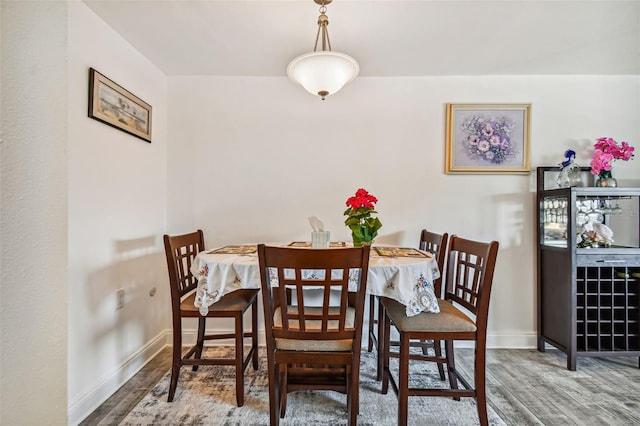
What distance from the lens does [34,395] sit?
0.41m

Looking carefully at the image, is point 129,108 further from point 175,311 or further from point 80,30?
point 175,311

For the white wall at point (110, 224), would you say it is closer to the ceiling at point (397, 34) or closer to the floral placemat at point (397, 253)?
the ceiling at point (397, 34)

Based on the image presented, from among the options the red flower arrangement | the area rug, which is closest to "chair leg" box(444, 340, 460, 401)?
the area rug

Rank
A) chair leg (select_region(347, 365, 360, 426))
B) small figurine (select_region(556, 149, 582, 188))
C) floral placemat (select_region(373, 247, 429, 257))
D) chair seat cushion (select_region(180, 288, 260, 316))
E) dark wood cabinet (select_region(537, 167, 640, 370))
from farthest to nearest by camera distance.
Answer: small figurine (select_region(556, 149, 582, 188)), dark wood cabinet (select_region(537, 167, 640, 370)), floral placemat (select_region(373, 247, 429, 257)), chair seat cushion (select_region(180, 288, 260, 316)), chair leg (select_region(347, 365, 360, 426))

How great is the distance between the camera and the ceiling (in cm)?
174

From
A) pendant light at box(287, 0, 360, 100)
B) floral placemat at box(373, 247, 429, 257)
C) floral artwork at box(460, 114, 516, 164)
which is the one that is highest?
pendant light at box(287, 0, 360, 100)

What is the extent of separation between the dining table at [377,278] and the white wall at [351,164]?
867mm

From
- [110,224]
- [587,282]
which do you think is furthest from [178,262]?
[587,282]

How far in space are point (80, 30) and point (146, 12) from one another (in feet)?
1.19

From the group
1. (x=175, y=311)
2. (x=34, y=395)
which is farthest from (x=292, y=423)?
(x=34, y=395)

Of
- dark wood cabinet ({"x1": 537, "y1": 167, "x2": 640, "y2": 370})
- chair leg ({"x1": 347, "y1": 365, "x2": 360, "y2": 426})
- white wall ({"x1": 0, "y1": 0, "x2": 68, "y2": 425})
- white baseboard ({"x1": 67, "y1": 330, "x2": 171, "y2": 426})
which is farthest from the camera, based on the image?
dark wood cabinet ({"x1": 537, "y1": 167, "x2": 640, "y2": 370})

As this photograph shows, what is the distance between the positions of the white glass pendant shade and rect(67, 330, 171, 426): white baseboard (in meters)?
2.06

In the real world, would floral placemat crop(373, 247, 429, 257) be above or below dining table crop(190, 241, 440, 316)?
above

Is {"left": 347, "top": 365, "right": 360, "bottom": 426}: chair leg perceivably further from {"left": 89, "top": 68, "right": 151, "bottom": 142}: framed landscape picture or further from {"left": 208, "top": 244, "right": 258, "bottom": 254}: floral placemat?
{"left": 89, "top": 68, "right": 151, "bottom": 142}: framed landscape picture
